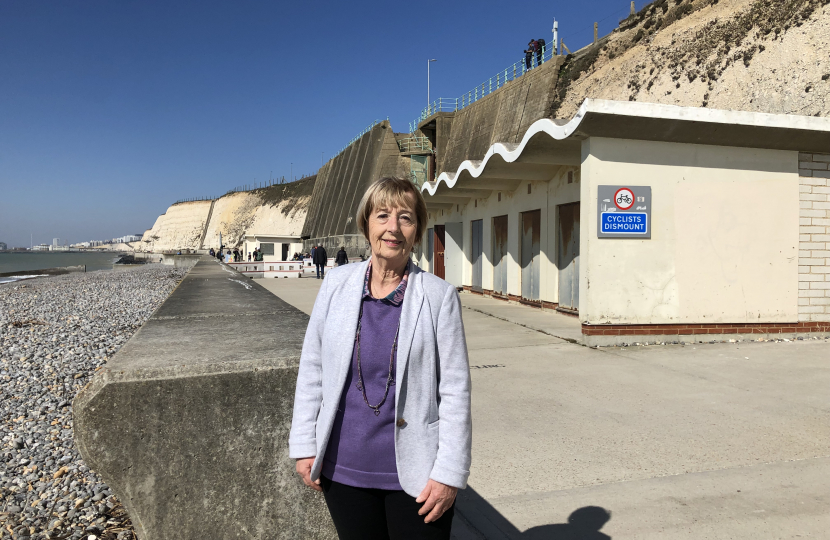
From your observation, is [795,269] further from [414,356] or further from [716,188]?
[414,356]

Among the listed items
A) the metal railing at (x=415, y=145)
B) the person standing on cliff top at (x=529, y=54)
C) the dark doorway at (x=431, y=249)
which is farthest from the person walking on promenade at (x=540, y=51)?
the dark doorway at (x=431, y=249)

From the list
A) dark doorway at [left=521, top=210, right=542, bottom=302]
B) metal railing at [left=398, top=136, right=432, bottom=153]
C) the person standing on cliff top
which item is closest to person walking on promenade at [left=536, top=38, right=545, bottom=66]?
the person standing on cliff top

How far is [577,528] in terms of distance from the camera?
119 inches

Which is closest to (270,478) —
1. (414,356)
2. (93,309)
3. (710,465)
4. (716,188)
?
(414,356)

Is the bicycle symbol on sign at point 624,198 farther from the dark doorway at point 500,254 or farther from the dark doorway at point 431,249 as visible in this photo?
the dark doorway at point 431,249

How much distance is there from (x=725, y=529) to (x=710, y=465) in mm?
969

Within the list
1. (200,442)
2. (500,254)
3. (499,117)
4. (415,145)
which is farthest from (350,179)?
(200,442)

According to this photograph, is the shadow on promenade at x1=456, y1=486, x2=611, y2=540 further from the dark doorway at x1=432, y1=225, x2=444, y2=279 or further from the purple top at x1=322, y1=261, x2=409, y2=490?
the dark doorway at x1=432, y1=225, x2=444, y2=279

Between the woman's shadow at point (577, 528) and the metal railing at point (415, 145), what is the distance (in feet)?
131

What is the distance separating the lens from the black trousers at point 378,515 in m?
1.84

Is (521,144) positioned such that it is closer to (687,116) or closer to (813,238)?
(687,116)

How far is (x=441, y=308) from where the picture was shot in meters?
1.88

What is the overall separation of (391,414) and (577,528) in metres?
1.82

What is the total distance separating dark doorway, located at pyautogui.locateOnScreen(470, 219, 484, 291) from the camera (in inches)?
666
